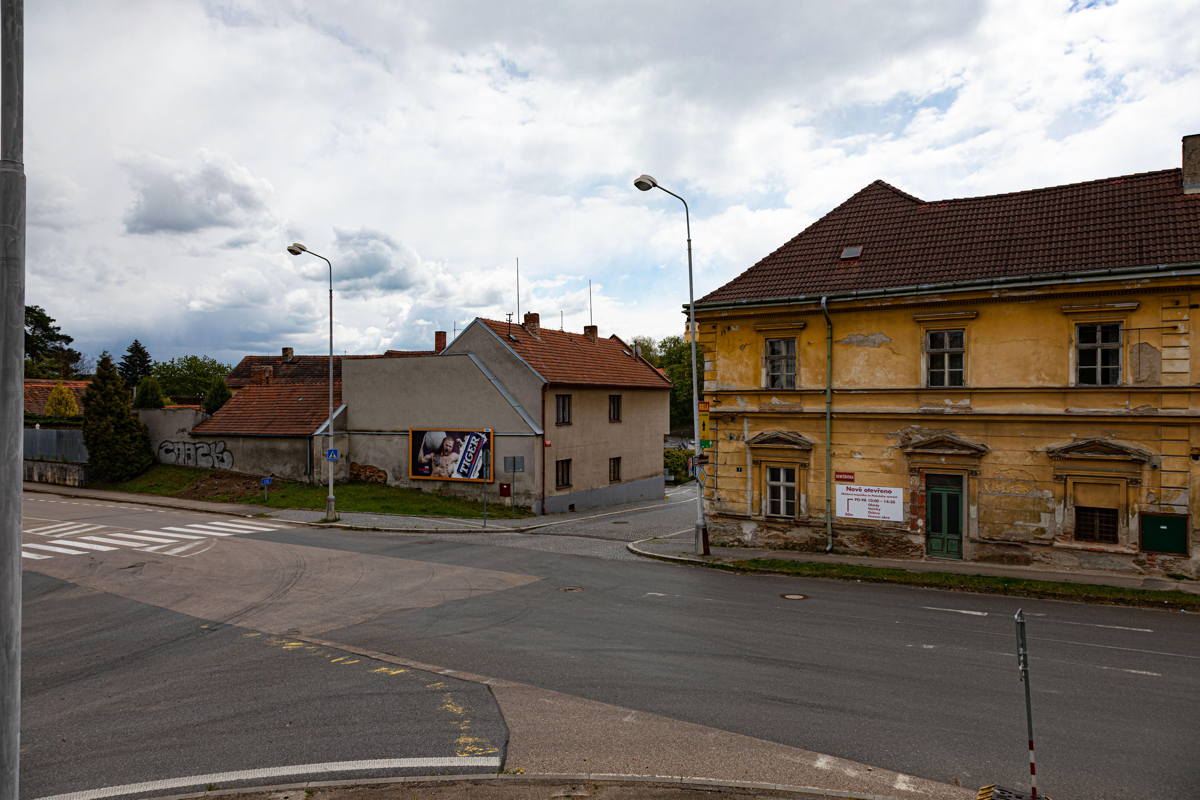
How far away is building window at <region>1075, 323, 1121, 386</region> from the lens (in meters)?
17.7

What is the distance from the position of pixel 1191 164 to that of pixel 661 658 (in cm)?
1864

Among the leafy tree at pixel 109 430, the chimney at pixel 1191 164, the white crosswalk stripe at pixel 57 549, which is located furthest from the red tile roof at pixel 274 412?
the chimney at pixel 1191 164

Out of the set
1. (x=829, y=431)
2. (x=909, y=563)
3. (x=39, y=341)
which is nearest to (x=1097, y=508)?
(x=909, y=563)

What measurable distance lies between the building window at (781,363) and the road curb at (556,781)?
51.9 feet

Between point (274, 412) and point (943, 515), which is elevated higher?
point (274, 412)

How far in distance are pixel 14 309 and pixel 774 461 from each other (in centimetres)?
1983

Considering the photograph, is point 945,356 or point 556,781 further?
point 945,356

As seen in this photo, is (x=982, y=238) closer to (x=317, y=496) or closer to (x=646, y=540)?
(x=646, y=540)

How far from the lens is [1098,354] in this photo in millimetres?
17859

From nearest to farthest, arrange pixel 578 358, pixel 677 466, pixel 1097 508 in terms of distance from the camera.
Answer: pixel 1097 508 < pixel 578 358 < pixel 677 466

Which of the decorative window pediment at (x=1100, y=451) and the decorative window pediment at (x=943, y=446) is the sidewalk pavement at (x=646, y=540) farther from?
the decorative window pediment at (x=943, y=446)

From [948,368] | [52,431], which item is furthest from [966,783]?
[52,431]

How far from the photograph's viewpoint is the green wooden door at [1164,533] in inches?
664

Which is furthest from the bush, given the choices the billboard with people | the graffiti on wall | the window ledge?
the window ledge
